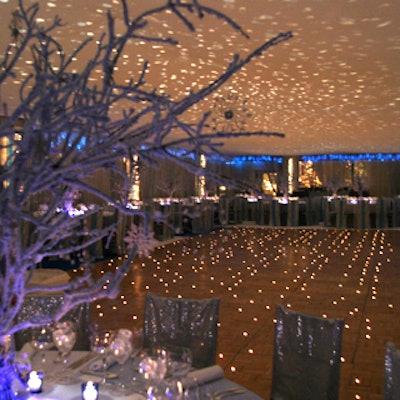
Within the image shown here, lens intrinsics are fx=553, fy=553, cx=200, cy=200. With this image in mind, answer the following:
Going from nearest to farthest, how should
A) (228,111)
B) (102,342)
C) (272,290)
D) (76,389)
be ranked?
(76,389), (102,342), (272,290), (228,111)

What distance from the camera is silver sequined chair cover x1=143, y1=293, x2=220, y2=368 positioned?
299 cm

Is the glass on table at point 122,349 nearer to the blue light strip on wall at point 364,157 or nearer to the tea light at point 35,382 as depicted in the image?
the tea light at point 35,382

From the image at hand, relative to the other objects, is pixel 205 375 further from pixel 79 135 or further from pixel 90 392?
pixel 79 135

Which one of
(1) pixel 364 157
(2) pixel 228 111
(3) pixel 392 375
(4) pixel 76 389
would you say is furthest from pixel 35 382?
(1) pixel 364 157

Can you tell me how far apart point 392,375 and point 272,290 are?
191 inches

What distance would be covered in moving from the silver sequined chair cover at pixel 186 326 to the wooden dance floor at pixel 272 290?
87cm

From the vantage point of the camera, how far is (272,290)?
6957 mm

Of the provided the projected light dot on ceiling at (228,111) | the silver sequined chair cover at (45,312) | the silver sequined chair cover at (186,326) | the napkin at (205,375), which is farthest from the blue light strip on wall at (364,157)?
the napkin at (205,375)

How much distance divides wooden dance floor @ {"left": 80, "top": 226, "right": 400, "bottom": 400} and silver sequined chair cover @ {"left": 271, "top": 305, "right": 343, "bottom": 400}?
1014mm

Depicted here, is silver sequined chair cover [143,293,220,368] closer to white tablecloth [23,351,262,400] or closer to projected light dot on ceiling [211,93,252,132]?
white tablecloth [23,351,262,400]

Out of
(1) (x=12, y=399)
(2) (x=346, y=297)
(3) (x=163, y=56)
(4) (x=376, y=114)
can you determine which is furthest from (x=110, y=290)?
(4) (x=376, y=114)

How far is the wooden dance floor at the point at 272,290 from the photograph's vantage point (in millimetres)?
4242

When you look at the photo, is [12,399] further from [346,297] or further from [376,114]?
[376,114]

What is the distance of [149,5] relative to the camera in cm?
383
